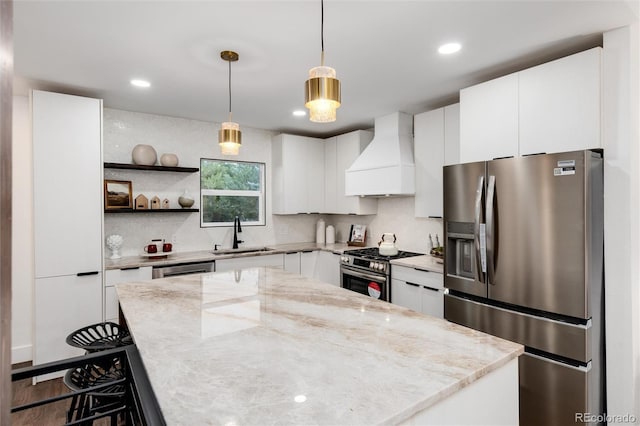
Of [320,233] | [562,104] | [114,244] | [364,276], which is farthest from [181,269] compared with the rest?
[562,104]

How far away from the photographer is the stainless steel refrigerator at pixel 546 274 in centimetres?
204

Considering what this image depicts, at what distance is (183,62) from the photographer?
8.61 feet

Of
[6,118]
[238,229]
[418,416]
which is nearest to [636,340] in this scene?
[418,416]

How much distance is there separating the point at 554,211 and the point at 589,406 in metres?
1.16

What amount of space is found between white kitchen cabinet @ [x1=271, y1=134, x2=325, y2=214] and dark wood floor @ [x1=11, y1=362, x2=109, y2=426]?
294 cm

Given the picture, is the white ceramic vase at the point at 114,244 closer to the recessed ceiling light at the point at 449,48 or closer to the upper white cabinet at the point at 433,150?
the upper white cabinet at the point at 433,150

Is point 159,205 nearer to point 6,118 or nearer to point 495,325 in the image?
point 495,325

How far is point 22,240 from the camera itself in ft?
11.1

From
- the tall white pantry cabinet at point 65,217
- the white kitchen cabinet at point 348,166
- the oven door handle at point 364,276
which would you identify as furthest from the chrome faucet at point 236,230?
the tall white pantry cabinet at point 65,217

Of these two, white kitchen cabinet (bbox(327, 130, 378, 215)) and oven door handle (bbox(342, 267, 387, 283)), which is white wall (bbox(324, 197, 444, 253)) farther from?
oven door handle (bbox(342, 267, 387, 283))

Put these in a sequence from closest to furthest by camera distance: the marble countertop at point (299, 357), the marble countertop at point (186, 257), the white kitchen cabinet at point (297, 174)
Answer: the marble countertop at point (299, 357) → the marble countertop at point (186, 257) → the white kitchen cabinet at point (297, 174)

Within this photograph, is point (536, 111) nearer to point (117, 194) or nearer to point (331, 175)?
point (331, 175)

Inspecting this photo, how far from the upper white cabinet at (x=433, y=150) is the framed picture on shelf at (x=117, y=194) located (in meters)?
3.15

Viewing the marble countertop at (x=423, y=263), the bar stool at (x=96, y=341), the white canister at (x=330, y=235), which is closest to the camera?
the bar stool at (x=96, y=341)
